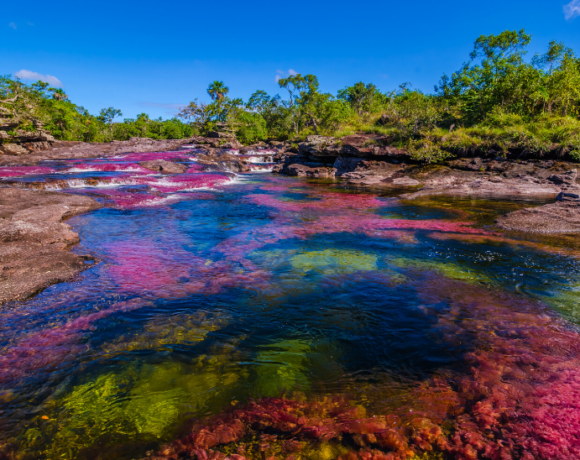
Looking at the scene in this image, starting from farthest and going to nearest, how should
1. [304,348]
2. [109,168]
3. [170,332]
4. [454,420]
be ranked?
[109,168]
[170,332]
[304,348]
[454,420]

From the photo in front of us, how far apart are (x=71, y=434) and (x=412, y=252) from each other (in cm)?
907

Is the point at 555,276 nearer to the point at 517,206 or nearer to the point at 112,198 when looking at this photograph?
the point at 517,206

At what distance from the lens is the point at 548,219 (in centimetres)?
1195

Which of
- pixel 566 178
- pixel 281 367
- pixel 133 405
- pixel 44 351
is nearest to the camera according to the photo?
pixel 133 405

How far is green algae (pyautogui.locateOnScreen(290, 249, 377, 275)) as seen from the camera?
8062 millimetres

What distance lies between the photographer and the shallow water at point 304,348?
123 inches

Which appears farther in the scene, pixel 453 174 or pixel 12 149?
pixel 12 149

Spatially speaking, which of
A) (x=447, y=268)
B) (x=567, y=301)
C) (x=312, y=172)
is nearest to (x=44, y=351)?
(x=447, y=268)

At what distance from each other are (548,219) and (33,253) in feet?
59.1

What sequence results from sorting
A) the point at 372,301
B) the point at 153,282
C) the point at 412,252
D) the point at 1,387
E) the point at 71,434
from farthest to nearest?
the point at 412,252 → the point at 153,282 → the point at 372,301 → the point at 1,387 → the point at 71,434

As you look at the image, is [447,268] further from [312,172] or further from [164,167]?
[164,167]

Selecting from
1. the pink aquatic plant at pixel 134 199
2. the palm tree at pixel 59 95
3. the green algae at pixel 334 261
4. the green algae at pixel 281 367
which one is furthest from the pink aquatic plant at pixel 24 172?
the palm tree at pixel 59 95

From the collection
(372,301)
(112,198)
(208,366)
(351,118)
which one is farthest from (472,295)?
(351,118)

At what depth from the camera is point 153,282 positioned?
704cm
